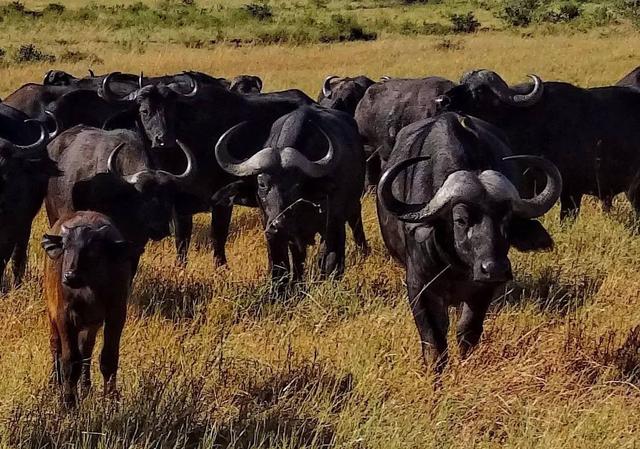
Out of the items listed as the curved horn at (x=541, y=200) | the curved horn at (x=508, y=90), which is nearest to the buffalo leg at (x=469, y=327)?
the curved horn at (x=541, y=200)

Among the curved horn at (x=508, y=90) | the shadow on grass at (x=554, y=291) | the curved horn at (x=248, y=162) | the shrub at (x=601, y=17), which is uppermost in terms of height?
the curved horn at (x=508, y=90)

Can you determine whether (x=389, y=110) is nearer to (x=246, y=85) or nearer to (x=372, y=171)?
(x=372, y=171)

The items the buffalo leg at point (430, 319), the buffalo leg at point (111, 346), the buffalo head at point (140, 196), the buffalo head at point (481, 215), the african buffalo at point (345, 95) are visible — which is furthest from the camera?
the african buffalo at point (345, 95)

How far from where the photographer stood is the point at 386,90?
11.3m

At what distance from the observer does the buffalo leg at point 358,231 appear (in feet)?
28.5

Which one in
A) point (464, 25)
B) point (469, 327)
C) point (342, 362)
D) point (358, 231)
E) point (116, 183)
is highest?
point (116, 183)

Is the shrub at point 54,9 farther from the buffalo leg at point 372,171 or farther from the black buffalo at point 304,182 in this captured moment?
the black buffalo at point 304,182

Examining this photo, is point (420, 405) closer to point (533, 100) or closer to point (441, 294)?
point (441, 294)

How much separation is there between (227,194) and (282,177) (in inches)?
20.7

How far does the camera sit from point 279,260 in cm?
728

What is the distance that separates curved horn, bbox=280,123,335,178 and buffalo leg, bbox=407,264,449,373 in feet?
6.03

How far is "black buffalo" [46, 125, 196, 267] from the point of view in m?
6.21

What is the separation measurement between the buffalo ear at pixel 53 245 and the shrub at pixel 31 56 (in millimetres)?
23178

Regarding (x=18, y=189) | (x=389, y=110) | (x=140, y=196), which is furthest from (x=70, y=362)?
(x=389, y=110)
